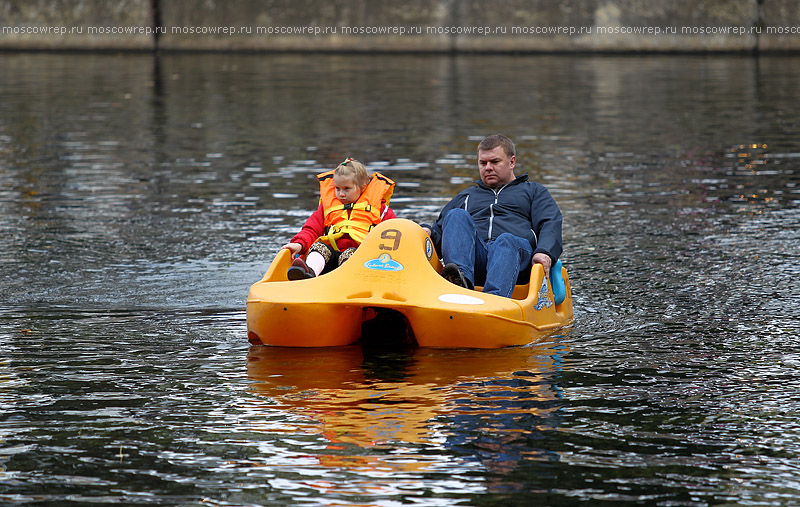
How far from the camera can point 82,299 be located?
782 cm

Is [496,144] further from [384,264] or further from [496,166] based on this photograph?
[384,264]

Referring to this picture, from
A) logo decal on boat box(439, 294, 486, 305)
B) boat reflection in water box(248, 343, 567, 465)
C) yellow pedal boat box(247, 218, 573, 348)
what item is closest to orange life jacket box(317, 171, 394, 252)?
yellow pedal boat box(247, 218, 573, 348)

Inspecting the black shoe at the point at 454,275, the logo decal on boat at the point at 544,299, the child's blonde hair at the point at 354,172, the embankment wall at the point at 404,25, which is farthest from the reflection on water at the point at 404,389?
the embankment wall at the point at 404,25

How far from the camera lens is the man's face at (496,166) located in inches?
289

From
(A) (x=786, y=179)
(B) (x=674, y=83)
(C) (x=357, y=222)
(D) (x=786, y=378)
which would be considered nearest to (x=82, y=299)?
(C) (x=357, y=222)

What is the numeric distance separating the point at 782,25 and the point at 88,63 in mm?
17842

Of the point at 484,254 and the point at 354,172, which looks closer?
the point at 484,254

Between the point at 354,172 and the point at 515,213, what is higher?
the point at 354,172

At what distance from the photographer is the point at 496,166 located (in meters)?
7.40

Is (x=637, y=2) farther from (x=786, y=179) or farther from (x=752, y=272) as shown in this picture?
(x=752, y=272)

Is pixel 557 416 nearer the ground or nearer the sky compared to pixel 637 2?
nearer the ground

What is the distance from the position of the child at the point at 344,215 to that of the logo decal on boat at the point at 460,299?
0.97 metres

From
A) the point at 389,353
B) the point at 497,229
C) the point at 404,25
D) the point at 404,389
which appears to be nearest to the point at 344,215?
the point at 497,229

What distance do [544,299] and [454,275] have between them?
530mm
